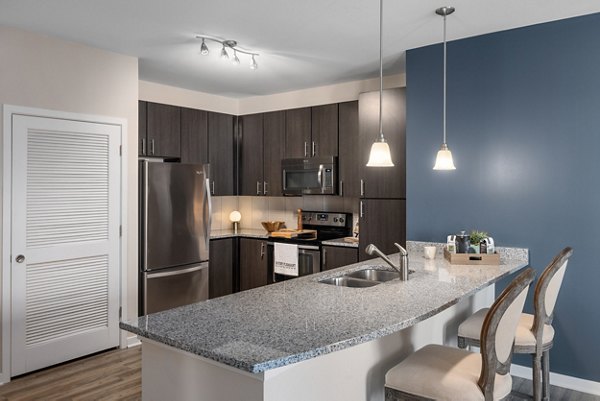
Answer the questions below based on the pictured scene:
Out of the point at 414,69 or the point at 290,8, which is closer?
the point at 290,8

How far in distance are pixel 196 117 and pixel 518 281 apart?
13.7ft

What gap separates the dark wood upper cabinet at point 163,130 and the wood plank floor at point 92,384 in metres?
2.07

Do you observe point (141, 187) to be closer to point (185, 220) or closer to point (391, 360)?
point (185, 220)

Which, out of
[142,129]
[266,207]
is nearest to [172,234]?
[142,129]

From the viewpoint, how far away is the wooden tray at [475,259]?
122 inches

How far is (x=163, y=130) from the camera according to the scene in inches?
190

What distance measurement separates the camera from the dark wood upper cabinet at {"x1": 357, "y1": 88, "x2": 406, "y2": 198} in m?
4.14

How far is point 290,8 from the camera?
116 inches

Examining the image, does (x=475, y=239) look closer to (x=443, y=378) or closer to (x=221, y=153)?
(x=443, y=378)

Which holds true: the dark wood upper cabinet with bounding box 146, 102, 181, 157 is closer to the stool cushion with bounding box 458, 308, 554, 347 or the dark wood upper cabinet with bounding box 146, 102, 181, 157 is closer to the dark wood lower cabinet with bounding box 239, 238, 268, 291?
the dark wood lower cabinet with bounding box 239, 238, 268, 291

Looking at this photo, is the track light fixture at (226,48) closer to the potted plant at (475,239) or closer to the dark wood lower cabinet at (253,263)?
the dark wood lower cabinet at (253,263)

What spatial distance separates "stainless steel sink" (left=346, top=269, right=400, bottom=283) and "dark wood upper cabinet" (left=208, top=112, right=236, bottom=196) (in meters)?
2.87

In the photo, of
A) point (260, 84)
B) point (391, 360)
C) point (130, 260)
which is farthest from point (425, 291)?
point (260, 84)

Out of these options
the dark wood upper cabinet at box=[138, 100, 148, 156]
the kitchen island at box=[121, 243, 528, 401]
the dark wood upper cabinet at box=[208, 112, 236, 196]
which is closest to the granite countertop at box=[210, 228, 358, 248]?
the dark wood upper cabinet at box=[208, 112, 236, 196]
